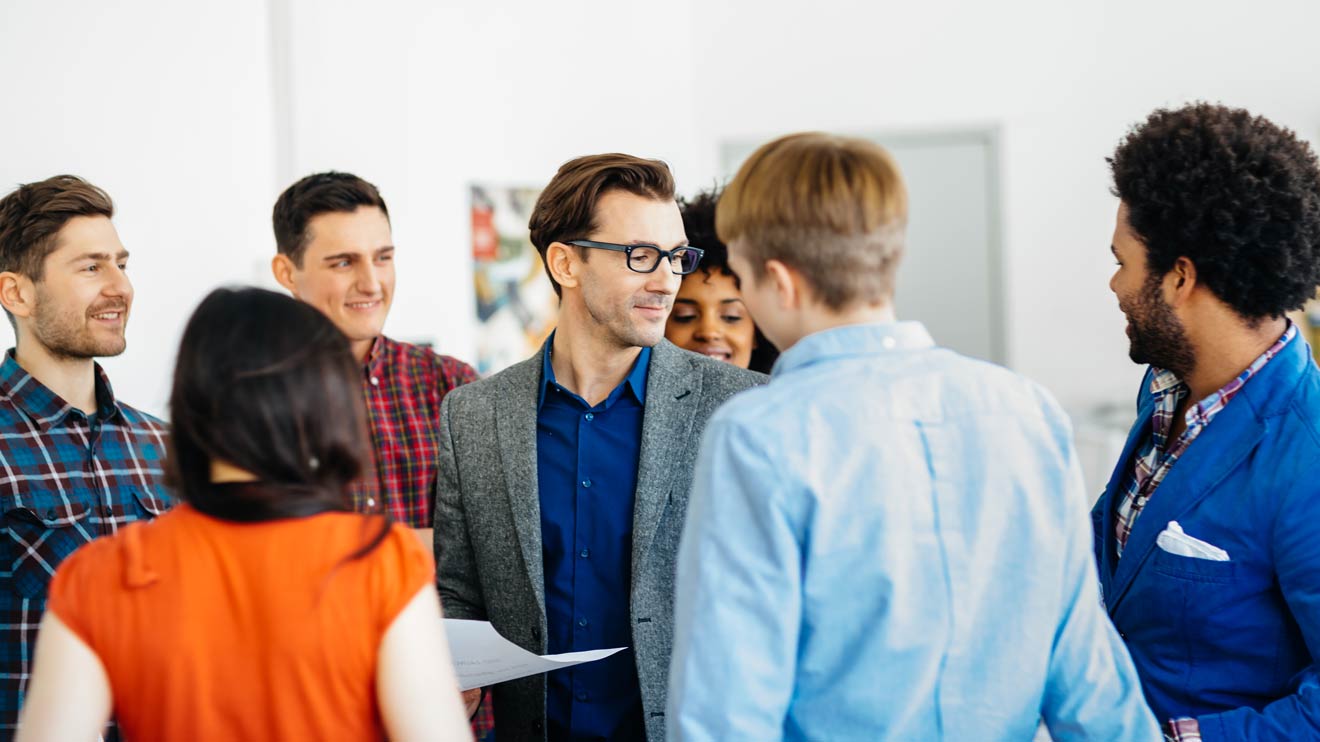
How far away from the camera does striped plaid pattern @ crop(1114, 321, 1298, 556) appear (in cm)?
175

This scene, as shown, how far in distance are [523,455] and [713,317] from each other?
791 millimetres

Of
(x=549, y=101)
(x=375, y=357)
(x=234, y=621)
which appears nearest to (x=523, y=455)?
(x=234, y=621)

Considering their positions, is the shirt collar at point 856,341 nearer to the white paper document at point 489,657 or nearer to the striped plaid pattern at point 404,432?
the white paper document at point 489,657

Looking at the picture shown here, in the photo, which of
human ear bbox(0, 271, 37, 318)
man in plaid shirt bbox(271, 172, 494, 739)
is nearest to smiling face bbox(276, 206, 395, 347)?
man in plaid shirt bbox(271, 172, 494, 739)

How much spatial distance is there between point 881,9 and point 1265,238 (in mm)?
5239

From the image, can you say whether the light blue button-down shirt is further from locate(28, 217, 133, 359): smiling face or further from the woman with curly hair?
locate(28, 217, 133, 359): smiling face

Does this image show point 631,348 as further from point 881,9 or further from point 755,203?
point 881,9

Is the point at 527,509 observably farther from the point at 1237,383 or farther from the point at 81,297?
the point at 1237,383

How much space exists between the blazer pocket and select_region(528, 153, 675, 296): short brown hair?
1071 millimetres

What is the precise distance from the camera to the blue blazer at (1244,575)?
1581 mm

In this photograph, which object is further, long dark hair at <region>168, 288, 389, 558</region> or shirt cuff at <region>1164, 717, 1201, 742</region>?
shirt cuff at <region>1164, 717, 1201, 742</region>

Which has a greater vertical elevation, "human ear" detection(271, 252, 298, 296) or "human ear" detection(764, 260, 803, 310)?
"human ear" detection(271, 252, 298, 296)

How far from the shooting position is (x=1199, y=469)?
1706mm

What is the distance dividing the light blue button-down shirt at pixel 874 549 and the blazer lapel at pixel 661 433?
65 centimetres
